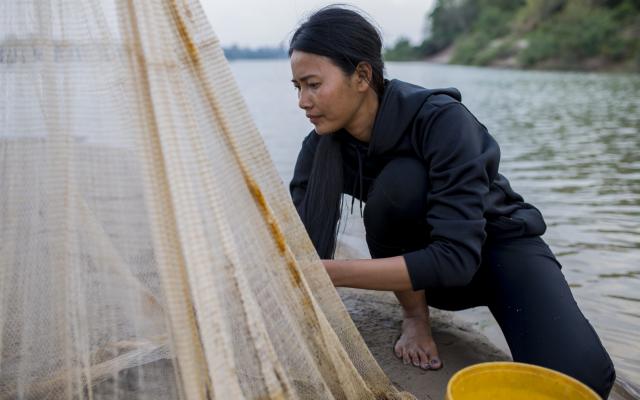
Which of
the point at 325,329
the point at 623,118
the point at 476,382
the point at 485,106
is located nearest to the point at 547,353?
the point at 476,382

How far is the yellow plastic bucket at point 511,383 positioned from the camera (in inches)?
49.2

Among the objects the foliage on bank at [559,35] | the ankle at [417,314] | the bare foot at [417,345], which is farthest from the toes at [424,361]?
the foliage on bank at [559,35]

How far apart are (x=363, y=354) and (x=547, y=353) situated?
0.56 meters

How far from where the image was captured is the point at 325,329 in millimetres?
1289

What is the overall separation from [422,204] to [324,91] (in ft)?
1.53

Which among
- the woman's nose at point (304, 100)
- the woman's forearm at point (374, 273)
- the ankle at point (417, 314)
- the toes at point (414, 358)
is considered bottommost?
the toes at point (414, 358)

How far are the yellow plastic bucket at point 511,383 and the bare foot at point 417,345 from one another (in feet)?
2.17

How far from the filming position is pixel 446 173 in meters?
1.66

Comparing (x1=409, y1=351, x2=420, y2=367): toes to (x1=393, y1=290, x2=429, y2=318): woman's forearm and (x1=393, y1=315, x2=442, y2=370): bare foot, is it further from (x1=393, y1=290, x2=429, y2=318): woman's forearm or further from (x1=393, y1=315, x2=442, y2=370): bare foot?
(x1=393, y1=290, x2=429, y2=318): woman's forearm

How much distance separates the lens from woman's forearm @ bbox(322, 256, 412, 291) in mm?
1535

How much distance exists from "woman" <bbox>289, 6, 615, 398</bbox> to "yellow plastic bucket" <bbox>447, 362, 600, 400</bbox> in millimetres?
313

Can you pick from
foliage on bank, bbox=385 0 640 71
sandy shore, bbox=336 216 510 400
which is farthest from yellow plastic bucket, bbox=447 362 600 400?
foliage on bank, bbox=385 0 640 71

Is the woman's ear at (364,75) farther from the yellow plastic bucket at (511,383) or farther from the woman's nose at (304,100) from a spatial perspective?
the yellow plastic bucket at (511,383)

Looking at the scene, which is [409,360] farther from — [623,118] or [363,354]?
[623,118]
